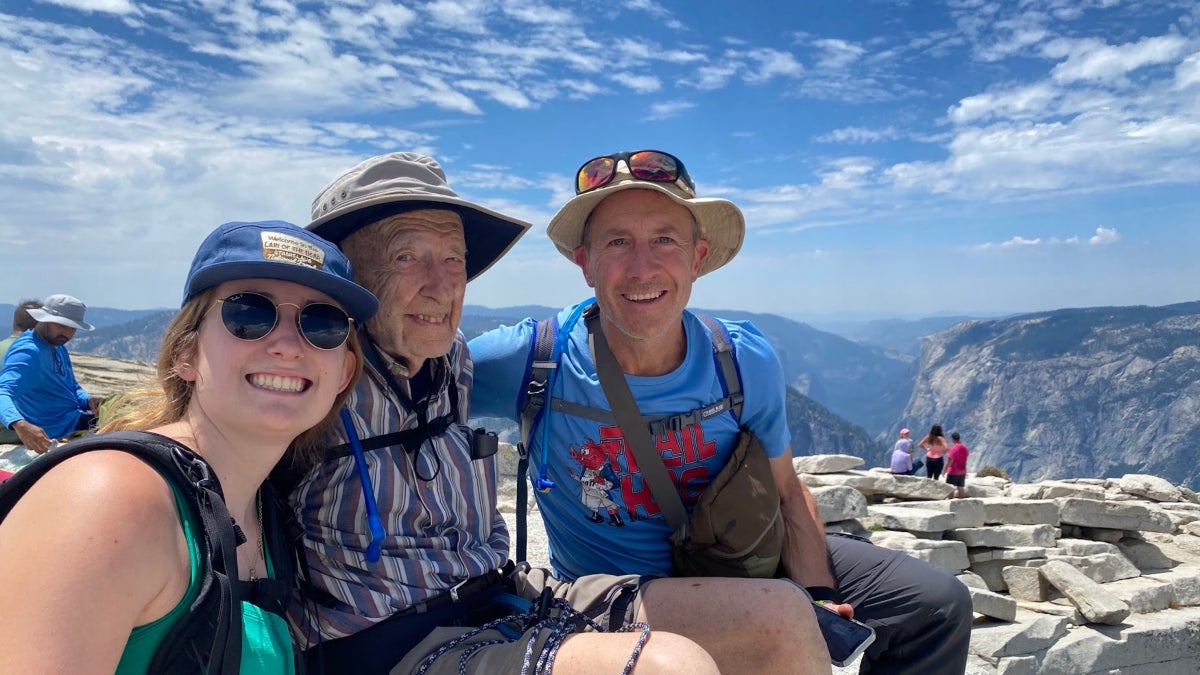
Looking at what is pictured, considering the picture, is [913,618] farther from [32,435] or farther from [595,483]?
[32,435]

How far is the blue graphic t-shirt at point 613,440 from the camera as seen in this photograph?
414 cm

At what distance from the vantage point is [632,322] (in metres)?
4.17

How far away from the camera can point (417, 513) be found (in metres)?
3.16

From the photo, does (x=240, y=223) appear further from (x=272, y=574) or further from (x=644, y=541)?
(x=644, y=541)

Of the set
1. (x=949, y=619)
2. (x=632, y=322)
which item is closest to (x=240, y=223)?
(x=632, y=322)

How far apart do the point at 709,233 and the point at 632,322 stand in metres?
1.01

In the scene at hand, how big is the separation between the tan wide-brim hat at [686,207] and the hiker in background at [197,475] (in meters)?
1.79

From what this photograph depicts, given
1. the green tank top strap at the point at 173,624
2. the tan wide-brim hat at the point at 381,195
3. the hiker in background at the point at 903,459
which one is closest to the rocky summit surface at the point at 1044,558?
the tan wide-brim hat at the point at 381,195

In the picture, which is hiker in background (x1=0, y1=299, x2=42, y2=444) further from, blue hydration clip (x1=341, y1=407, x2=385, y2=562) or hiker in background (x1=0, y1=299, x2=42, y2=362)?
blue hydration clip (x1=341, y1=407, x2=385, y2=562)

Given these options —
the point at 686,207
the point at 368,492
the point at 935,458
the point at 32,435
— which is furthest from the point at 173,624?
the point at 935,458

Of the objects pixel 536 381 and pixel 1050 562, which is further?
pixel 1050 562

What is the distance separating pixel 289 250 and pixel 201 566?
42.0 inches

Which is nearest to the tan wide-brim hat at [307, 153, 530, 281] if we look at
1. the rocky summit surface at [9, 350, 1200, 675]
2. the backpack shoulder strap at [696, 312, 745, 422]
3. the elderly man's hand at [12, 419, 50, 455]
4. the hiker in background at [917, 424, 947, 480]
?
the backpack shoulder strap at [696, 312, 745, 422]

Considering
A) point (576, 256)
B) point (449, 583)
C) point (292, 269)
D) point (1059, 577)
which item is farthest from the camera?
point (1059, 577)
